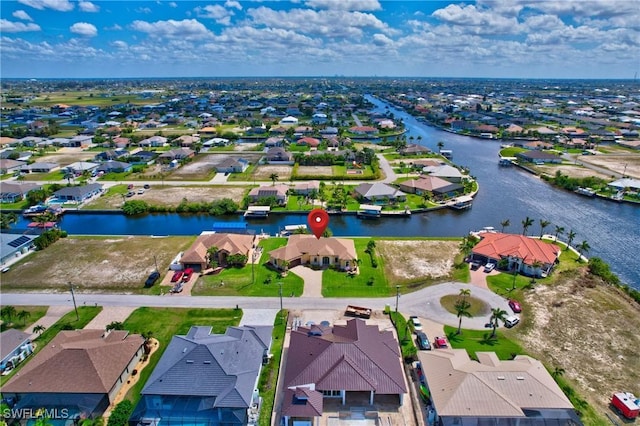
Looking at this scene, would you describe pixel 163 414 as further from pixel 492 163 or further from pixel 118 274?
A: pixel 492 163

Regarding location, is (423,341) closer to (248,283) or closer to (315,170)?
(248,283)

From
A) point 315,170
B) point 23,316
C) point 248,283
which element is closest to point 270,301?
point 248,283

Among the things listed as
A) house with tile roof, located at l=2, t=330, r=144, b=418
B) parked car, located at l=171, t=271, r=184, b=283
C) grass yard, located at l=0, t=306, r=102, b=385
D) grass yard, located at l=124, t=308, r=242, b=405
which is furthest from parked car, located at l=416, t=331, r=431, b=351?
grass yard, located at l=0, t=306, r=102, b=385

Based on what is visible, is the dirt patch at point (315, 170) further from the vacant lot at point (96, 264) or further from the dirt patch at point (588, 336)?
the dirt patch at point (588, 336)

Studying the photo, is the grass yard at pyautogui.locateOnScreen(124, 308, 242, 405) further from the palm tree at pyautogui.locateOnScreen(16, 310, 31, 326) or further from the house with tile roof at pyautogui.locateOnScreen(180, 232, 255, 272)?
the palm tree at pyautogui.locateOnScreen(16, 310, 31, 326)

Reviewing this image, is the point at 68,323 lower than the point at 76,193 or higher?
lower

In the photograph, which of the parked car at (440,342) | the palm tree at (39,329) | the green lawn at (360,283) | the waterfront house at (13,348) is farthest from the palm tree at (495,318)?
the palm tree at (39,329)

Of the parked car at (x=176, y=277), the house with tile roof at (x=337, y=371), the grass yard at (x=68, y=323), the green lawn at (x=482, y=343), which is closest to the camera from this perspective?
the house with tile roof at (x=337, y=371)

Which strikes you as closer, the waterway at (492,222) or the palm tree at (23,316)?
the palm tree at (23,316)
